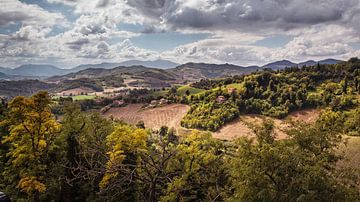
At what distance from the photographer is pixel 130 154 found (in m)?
35.5

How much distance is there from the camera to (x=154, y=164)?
10.7 metres

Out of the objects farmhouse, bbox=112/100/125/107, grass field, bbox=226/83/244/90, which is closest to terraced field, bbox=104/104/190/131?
farmhouse, bbox=112/100/125/107

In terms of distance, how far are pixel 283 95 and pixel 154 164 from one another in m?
132

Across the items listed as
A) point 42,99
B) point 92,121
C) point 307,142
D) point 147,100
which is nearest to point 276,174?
point 307,142

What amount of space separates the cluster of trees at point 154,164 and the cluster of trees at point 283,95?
89.4 meters

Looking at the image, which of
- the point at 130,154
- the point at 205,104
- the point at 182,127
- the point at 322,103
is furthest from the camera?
the point at 205,104

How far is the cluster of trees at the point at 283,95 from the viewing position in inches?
4936

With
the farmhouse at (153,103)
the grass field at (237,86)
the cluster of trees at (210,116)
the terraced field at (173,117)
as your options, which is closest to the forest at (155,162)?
the terraced field at (173,117)

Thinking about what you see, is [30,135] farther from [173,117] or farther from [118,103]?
[118,103]

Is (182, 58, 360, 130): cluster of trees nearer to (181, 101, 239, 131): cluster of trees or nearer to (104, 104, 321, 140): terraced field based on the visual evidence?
(181, 101, 239, 131): cluster of trees

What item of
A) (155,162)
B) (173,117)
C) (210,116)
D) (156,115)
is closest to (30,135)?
(155,162)

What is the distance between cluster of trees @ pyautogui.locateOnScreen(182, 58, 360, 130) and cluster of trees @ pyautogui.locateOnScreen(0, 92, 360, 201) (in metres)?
89.4

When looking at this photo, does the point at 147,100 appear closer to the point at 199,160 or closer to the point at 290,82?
the point at 290,82

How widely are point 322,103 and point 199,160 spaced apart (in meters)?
103
